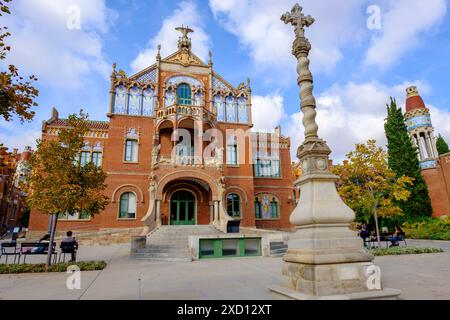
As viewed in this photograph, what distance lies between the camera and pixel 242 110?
27156 millimetres

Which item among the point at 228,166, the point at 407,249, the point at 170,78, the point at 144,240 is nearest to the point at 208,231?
the point at 144,240

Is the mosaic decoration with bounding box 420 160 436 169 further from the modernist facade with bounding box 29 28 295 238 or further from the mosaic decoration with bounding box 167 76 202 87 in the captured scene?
the mosaic decoration with bounding box 167 76 202 87

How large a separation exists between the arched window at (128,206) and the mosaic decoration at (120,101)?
7124 mm

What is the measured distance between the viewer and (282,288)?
5402mm

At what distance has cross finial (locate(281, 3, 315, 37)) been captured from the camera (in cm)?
702

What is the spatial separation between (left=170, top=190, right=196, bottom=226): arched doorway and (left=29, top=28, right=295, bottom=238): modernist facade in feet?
0.27

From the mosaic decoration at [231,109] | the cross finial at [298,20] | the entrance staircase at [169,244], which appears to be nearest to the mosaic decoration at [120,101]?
the mosaic decoration at [231,109]

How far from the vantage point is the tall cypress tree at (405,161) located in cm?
2334

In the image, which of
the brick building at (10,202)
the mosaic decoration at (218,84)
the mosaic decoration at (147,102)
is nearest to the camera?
the mosaic decoration at (147,102)

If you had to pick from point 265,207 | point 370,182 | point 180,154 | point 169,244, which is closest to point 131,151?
point 180,154

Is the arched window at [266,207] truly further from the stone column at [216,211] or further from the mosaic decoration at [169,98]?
the mosaic decoration at [169,98]

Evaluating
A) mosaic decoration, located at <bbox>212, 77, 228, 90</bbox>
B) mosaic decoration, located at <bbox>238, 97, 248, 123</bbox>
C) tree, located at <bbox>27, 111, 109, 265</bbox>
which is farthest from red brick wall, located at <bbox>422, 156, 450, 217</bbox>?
tree, located at <bbox>27, 111, 109, 265</bbox>

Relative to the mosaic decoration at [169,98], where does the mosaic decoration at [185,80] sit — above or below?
above
